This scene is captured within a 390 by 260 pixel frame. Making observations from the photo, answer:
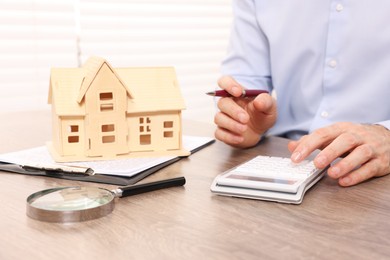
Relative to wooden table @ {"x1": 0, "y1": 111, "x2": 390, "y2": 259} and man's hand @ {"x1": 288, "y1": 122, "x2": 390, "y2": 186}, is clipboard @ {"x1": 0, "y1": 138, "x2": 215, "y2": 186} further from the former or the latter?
man's hand @ {"x1": 288, "y1": 122, "x2": 390, "y2": 186}

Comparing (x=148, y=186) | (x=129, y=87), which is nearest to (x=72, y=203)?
(x=148, y=186)

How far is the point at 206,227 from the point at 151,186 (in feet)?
0.53

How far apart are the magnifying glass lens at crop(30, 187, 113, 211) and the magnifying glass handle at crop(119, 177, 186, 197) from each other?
0.04 m

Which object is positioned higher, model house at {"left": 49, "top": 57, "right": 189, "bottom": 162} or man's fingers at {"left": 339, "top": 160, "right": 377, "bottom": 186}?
model house at {"left": 49, "top": 57, "right": 189, "bottom": 162}

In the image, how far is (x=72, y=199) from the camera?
70 cm

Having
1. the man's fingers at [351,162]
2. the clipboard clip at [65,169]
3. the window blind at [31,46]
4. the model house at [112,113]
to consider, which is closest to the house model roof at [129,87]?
the model house at [112,113]

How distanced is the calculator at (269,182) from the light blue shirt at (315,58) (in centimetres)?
54

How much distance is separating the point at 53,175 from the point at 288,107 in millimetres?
804

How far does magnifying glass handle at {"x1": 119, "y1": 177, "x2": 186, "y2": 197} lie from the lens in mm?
763

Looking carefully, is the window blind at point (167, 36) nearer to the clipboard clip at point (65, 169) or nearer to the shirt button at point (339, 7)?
the shirt button at point (339, 7)

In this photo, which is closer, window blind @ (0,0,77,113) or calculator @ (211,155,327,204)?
calculator @ (211,155,327,204)

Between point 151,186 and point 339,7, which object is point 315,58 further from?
point 151,186

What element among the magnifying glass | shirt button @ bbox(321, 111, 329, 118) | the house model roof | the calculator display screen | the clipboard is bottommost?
shirt button @ bbox(321, 111, 329, 118)

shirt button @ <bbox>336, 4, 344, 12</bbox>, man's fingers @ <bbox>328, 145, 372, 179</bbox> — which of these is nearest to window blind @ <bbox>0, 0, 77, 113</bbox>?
shirt button @ <bbox>336, 4, 344, 12</bbox>
